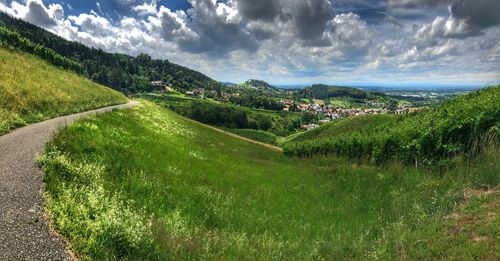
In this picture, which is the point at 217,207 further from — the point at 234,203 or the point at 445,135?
the point at 445,135

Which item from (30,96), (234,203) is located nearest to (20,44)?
(30,96)

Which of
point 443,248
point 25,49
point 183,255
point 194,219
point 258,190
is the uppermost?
point 25,49

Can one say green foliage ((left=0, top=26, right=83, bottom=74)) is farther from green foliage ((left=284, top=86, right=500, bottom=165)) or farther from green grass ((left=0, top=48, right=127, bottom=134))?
green foliage ((left=284, top=86, right=500, bottom=165))

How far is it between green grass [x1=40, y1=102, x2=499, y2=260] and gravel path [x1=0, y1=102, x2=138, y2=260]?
375 mm

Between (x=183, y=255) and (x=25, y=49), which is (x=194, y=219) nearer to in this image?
(x=183, y=255)

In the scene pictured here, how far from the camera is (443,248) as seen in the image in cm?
835

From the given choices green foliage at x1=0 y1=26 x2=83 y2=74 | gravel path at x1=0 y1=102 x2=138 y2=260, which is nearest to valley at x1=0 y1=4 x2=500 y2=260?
gravel path at x1=0 y1=102 x2=138 y2=260

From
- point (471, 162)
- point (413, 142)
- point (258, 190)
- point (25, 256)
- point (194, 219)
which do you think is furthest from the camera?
point (413, 142)

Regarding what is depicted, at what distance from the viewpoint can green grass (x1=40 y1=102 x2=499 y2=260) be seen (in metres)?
8.88

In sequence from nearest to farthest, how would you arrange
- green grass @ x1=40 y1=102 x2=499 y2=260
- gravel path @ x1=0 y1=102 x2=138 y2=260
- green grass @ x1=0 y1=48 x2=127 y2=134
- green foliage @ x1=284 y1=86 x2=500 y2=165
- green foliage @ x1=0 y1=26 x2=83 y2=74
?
gravel path @ x1=0 y1=102 x2=138 y2=260, green grass @ x1=40 y1=102 x2=499 y2=260, green foliage @ x1=284 y1=86 x2=500 y2=165, green grass @ x1=0 y1=48 x2=127 y2=134, green foliage @ x1=0 y1=26 x2=83 y2=74

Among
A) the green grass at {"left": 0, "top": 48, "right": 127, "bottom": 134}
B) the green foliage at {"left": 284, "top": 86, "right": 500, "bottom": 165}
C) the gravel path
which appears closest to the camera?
the gravel path

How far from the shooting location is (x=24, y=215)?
9344 millimetres

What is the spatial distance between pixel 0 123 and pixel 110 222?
1922 cm

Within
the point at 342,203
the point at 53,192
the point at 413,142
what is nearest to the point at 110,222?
the point at 53,192
